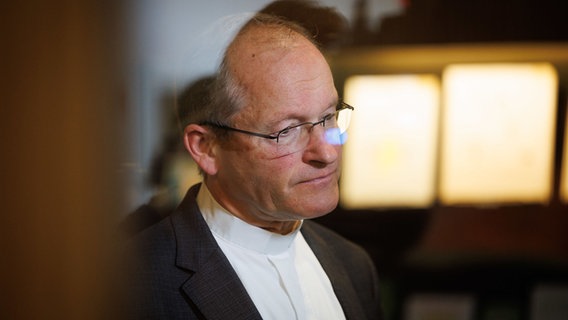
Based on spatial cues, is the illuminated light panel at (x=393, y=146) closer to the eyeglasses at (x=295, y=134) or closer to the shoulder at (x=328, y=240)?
the shoulder at (x=328, y=240)

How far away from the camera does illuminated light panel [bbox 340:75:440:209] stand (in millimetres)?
1333

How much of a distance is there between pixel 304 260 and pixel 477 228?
57 centimetres

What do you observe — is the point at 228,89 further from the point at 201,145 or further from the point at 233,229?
the point at 233,229

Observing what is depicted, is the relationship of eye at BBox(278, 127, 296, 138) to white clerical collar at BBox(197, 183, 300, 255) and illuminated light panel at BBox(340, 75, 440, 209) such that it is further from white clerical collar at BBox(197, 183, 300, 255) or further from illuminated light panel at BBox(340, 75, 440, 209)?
illuminated light panel at BBox(340, 75, 440, 209)

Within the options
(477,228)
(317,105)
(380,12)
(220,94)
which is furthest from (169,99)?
(477,228)

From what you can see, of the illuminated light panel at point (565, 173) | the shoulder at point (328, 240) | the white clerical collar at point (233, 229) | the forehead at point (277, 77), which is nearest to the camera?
the forehead at point (277, 77)

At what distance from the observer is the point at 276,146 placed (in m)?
0.96

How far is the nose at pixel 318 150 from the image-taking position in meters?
0.96

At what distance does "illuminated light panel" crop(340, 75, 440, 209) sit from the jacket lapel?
0.38 m

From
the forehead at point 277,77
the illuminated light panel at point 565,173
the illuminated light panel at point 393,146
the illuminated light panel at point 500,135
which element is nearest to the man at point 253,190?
the forehead at point 277,77

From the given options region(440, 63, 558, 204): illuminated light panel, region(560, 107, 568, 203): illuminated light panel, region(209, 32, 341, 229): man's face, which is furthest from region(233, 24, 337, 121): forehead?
region(560, 107, 568, 203): illuminated light panel

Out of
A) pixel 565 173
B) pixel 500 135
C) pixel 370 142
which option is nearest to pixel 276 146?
pixel 370 142

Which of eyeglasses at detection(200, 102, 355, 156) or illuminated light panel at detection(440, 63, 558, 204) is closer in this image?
eyeglasses at detection(200, 102, 355, 156)

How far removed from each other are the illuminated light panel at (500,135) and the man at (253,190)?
0.50 meters
